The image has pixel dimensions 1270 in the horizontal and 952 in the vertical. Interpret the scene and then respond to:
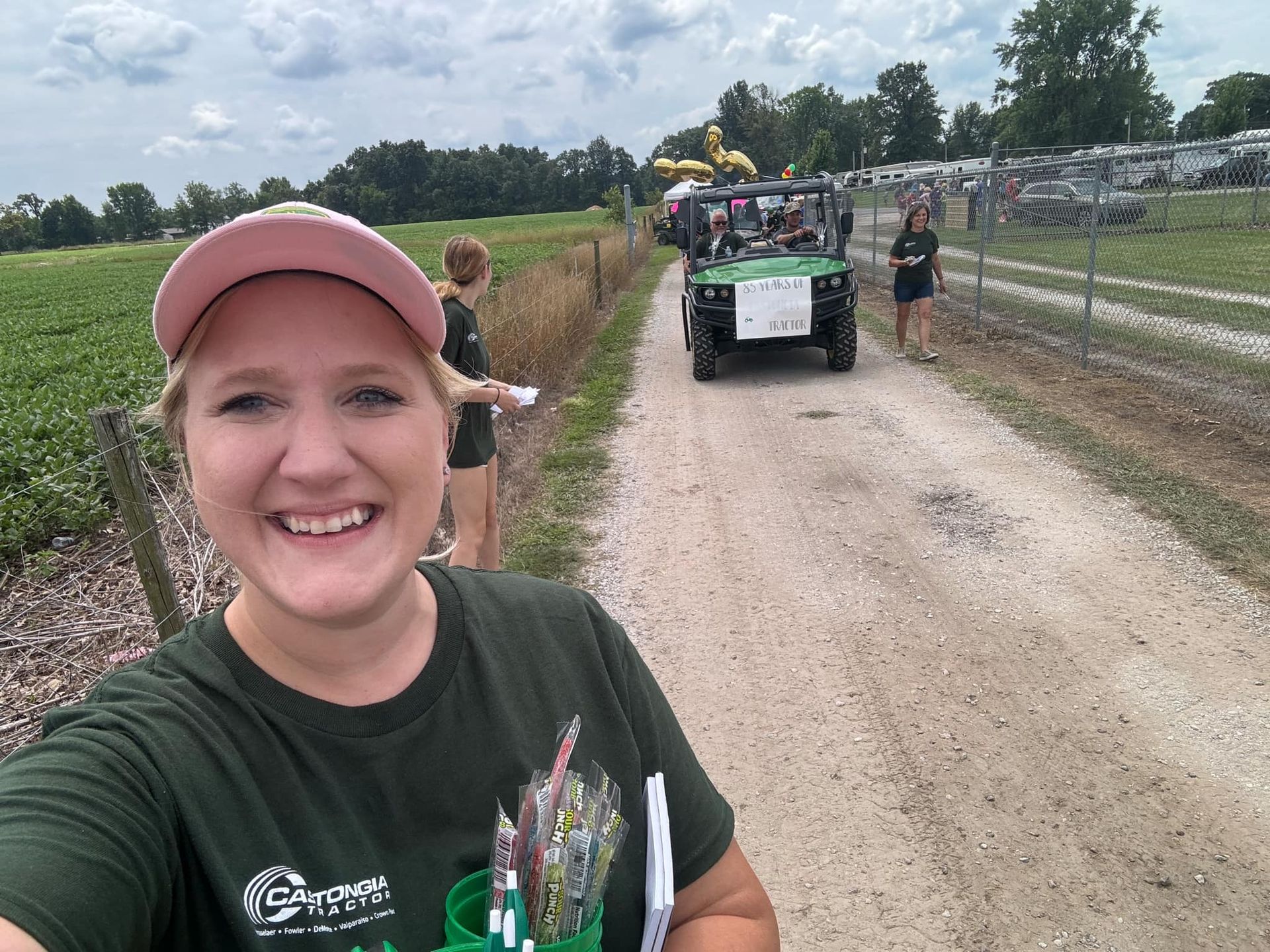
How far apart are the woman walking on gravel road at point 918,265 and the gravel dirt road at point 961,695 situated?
3.66 m

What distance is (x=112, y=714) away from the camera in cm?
97

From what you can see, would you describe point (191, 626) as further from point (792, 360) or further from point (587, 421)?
point (792, 360)

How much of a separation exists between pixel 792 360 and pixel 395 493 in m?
9.98

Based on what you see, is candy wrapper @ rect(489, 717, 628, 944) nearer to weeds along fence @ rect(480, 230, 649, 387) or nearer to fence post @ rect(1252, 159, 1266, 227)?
weeds along fence @ rect(480, 230, 649, 387)

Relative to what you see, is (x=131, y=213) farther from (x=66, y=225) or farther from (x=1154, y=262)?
(x=1154, y=262)

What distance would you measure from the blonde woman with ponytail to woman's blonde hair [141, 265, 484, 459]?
278 cm

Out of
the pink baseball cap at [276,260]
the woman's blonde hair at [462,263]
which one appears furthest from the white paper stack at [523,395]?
the pink baseball cap at [276,260]

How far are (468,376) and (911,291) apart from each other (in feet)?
22.7

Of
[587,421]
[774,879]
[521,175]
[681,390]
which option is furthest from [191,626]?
[521,175]

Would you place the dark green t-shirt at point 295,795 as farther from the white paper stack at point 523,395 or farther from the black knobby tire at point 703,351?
the black knobby tire at point 703,351

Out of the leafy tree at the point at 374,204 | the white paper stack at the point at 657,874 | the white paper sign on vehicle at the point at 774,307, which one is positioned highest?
the leafy tree at the point at 374,204

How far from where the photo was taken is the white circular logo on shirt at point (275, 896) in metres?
0.92

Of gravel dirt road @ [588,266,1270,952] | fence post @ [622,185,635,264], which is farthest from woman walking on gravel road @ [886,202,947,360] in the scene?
fence post @ [622,185,635,264]

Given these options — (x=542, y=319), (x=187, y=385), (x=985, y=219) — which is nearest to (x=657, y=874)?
(x=187, y=385)
